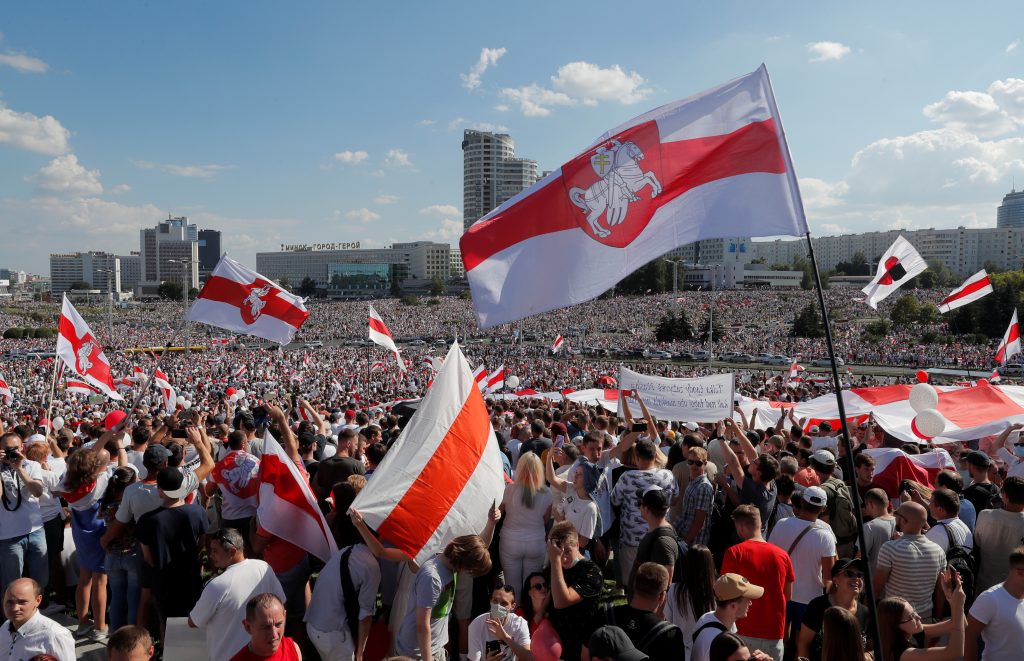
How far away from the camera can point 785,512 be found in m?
4.87

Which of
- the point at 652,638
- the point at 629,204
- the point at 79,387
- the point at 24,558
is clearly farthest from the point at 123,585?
the point at 79,387

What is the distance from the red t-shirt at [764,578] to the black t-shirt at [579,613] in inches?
29.8

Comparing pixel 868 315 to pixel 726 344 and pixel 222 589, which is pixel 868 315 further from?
pixel 222 589

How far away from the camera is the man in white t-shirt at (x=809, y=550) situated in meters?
4.16

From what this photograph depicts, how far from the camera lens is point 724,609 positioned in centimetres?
316

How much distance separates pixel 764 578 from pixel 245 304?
6.55 metres

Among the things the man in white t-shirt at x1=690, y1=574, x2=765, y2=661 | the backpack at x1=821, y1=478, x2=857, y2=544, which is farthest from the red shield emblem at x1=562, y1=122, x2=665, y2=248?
the backpack at x1=821, y1=478, x2=857, y2=544

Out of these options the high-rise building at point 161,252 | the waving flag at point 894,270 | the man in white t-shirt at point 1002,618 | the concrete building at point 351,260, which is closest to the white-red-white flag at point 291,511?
the man in white t-shirt at point 1002,618

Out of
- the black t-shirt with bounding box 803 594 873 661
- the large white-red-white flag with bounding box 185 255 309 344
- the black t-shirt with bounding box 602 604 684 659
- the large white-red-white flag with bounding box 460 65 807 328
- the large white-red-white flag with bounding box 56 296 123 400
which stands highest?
the large white-red-white flag with bounding box 460 65 807 328

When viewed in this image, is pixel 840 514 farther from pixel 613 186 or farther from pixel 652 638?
pixel 613 186

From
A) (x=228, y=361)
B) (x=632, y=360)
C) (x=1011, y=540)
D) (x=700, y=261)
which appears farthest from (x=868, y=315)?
(x=700, y=261)

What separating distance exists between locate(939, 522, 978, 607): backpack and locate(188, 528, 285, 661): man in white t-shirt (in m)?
4.17

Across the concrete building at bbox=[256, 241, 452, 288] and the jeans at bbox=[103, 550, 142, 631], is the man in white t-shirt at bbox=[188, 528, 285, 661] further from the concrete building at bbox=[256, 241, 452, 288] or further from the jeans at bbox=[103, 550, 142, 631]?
the concrete building at bbox=[256, 241, 452, 288]

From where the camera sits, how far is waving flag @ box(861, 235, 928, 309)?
1212 cm
